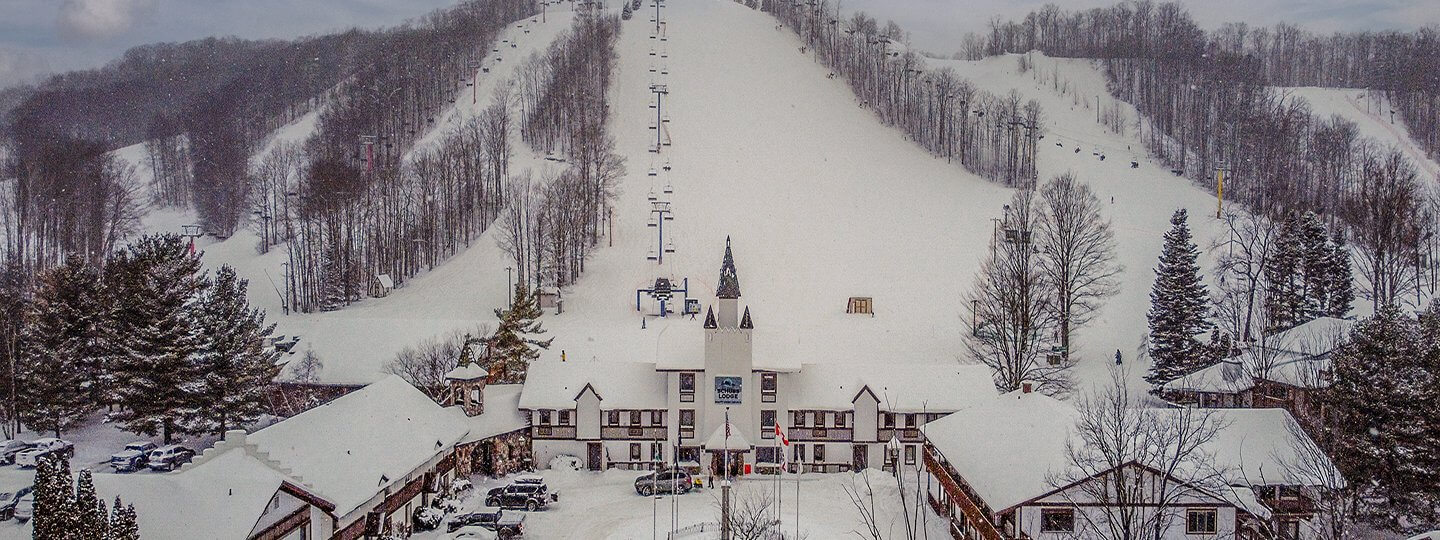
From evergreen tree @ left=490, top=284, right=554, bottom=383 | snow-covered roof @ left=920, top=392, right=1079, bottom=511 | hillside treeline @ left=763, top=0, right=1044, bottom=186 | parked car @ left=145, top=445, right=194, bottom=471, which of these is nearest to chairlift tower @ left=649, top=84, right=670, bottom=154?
hillside treeline @ left=763, top=0, right=1044, bottom=186

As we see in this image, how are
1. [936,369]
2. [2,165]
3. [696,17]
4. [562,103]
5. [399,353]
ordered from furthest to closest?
[696,17] < [562,103] < [2,165] < [399,353] < [936,369]

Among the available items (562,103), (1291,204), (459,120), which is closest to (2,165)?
(459,120)

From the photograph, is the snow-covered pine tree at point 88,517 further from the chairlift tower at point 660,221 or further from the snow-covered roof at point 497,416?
the chairlift tower at point 660,221

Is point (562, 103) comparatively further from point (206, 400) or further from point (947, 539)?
point (947, 539)

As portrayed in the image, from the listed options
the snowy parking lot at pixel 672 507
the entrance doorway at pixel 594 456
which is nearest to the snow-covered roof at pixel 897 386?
the snowy parking lot at pixel 672 507

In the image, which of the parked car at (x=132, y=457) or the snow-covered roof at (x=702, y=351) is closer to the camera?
the parked car at (x=132, y=457)

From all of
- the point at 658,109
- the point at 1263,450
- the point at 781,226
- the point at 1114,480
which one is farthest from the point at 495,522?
the point at 658,109

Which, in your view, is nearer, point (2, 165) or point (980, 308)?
point (980, 308)
